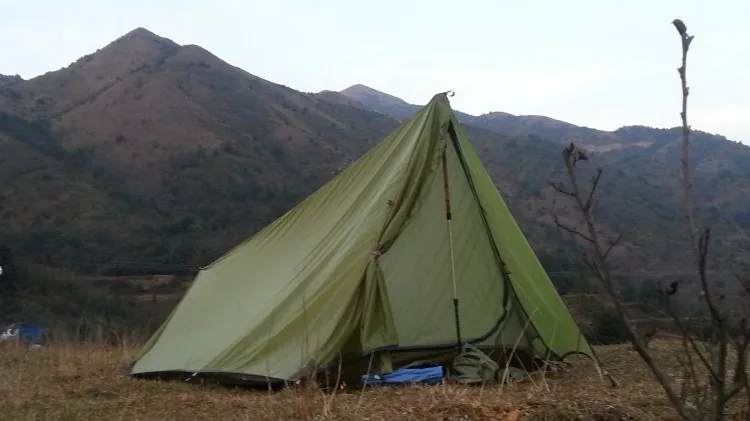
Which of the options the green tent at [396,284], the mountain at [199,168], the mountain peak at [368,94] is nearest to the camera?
the green tent at [396,284]

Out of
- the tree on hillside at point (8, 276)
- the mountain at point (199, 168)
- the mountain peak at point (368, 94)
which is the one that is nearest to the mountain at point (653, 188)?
the mountain at point (199, 168)

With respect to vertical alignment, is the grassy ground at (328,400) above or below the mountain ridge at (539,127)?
below

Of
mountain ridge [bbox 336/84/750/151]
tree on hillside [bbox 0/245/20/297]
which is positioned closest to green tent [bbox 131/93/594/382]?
tree on hillside [bbox 0/245/20/297]

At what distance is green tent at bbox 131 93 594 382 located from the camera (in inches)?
219

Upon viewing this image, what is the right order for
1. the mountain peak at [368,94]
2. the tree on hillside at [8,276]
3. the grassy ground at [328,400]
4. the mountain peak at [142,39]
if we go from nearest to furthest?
1. the grassy ground at [328,400]
2. the tree on hillside at [8,276]
3. the mountain peak at [142,39]
4. the mountain peak at [368,94]

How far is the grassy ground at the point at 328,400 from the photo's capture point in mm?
3824

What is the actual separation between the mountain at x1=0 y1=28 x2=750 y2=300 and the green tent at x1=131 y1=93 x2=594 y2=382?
47.7ft

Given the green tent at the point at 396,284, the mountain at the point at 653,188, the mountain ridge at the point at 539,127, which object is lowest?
the green tent at the point at 396,284

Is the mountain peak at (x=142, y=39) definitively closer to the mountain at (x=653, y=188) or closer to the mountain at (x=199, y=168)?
the mountain at (x=199, y=168)

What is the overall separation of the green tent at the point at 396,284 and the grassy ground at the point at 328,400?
0.38 m

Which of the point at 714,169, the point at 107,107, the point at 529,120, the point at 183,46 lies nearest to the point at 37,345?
the point at 107,107

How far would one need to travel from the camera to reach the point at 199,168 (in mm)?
39219

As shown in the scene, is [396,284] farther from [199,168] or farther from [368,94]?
[368,94]

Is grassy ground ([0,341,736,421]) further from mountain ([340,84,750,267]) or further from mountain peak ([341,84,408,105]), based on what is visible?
mountain peak ([341,84,408,105])
